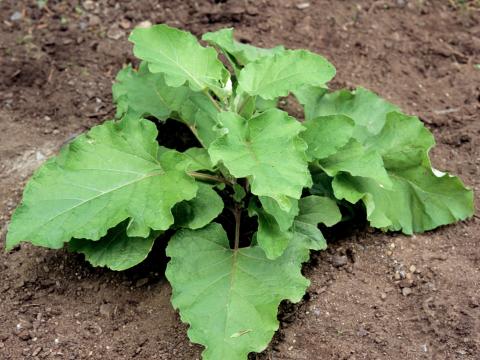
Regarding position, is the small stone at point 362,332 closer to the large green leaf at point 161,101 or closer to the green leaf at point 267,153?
the green leaf at point 267,153

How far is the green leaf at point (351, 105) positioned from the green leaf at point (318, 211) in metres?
0.61

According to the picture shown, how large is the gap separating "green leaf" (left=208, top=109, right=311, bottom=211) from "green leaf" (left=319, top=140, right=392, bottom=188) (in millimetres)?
490

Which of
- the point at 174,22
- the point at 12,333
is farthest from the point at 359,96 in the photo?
the point at 12,333

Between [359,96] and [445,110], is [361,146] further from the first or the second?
[445,110]

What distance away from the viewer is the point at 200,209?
3312mm

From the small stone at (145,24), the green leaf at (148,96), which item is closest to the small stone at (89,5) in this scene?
the small stone at (145,24)

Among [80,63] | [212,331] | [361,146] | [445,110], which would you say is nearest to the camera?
[212,331]

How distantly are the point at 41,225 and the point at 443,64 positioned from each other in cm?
300

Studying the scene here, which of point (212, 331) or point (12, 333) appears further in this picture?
point (12, 333)

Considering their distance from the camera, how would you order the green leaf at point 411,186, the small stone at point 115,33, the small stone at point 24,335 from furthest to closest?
the small stone at point 115,33 < the green leaf at point 411,186 < the small stone at point 24,335

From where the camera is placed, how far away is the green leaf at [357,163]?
331 cm

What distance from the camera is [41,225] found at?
3.07 m

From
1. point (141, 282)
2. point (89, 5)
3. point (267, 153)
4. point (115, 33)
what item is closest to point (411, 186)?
point (267, 153)

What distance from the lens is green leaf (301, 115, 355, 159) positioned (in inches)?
132
